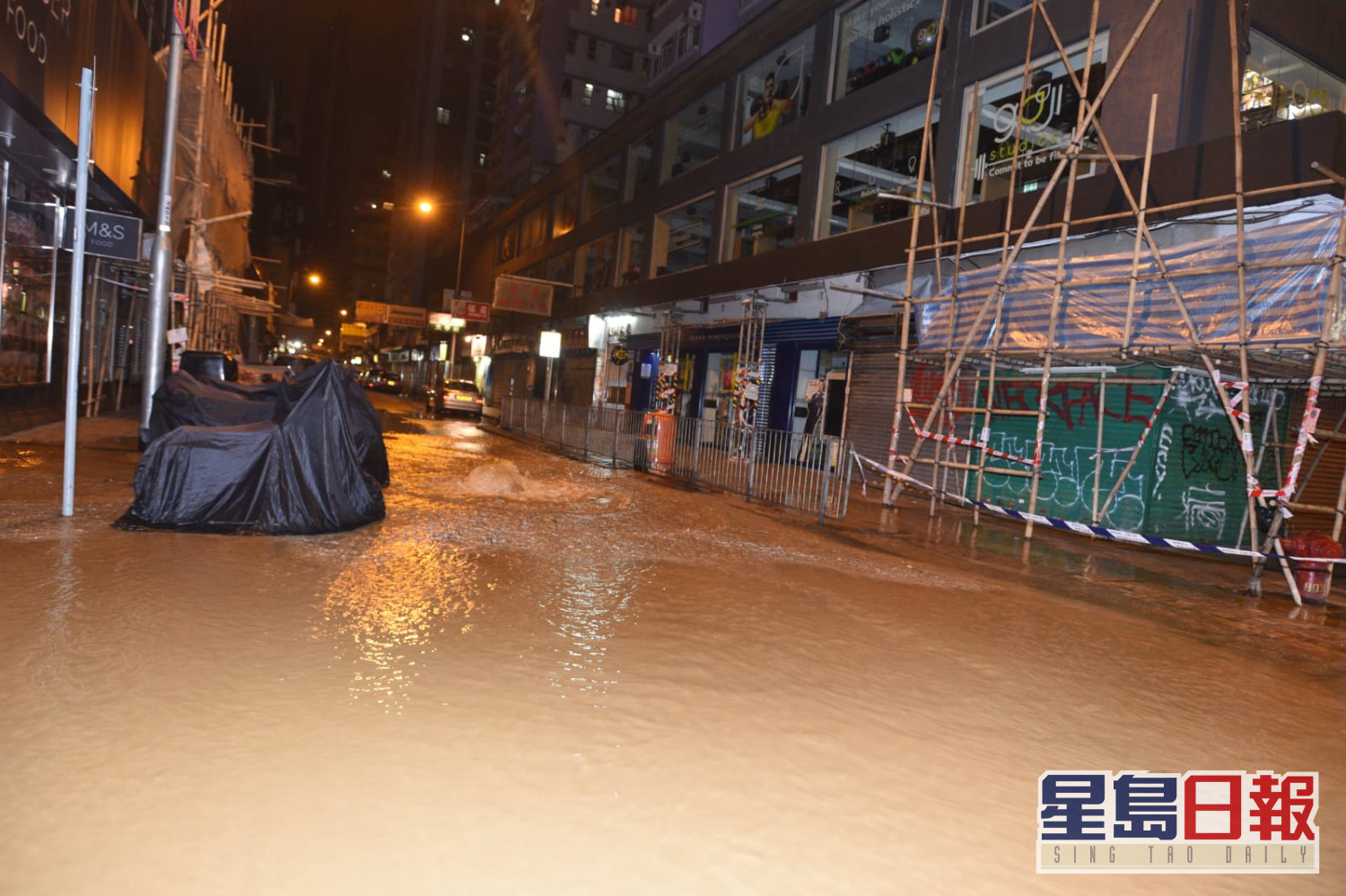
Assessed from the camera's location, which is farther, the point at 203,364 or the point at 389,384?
the point at 389,384

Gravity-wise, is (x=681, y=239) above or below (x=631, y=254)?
above

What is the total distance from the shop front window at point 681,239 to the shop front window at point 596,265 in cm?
391

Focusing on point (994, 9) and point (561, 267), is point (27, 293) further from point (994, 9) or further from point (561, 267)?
point (561, 267)

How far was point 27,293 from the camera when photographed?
1332cm

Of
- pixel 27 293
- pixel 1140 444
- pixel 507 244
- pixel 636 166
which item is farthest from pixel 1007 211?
pixel 507 244

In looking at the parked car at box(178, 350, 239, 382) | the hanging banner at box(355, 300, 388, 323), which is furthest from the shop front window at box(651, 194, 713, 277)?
the hanging banner at box(355, 300, 388, 323)

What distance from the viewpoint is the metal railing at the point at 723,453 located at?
40.8 feet

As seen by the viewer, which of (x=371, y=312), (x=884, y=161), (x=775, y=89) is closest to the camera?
(x=884, y=161)

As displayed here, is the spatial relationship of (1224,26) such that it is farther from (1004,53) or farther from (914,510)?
(914,510)

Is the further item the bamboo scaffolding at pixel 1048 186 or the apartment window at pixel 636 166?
the apartment window at pixel 636 166

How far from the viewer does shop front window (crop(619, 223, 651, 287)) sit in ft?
101

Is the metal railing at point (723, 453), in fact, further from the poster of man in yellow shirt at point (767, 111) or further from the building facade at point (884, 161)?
the poster of man in yellow shirt at point (767, 111)

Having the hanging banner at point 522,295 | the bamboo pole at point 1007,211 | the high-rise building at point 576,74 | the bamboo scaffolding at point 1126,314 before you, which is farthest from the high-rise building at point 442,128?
the bamboo scaffolding at point 1126,314

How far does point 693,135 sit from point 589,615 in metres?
24.7
